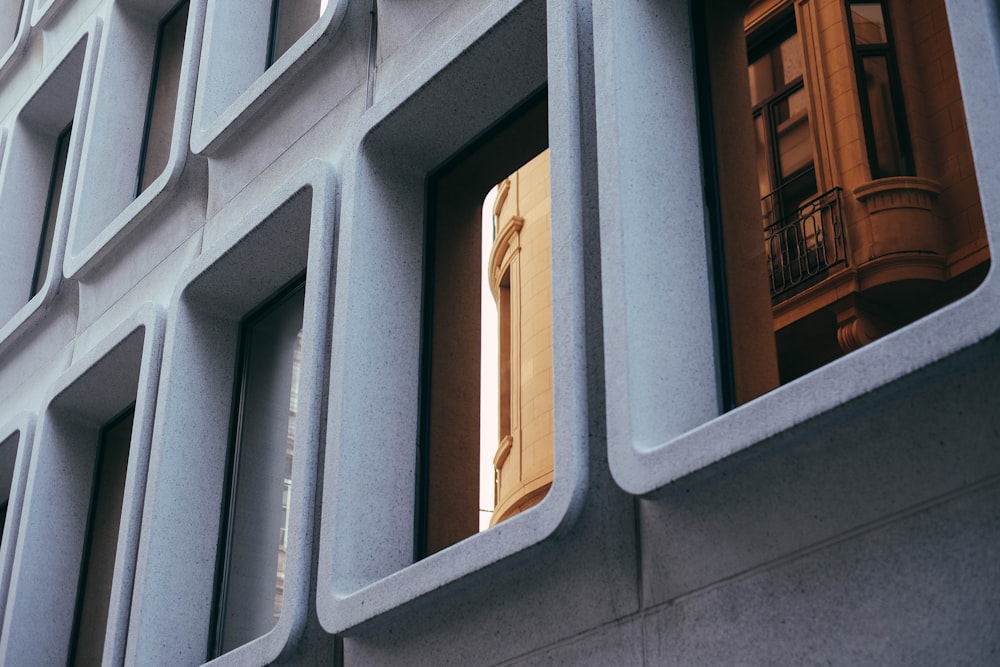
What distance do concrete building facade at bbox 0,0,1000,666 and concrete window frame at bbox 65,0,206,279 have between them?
37mm

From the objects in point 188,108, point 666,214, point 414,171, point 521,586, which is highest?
point 188,108

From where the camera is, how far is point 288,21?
44.3ft

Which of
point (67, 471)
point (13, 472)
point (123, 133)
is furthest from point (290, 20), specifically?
point (13, 472)

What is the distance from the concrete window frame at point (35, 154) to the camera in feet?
52.8

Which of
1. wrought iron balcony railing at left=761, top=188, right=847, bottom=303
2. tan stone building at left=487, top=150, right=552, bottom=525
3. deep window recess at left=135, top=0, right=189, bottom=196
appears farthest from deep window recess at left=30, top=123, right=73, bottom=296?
wrought iron balcony railing at left=761, top=188, right=847, bottom=303

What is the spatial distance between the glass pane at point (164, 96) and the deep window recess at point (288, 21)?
202 centimetres

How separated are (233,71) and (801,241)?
7.50 meters

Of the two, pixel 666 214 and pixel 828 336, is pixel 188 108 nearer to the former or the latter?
pixel 666 214

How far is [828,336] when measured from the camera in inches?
269

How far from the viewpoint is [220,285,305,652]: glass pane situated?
10.8 m

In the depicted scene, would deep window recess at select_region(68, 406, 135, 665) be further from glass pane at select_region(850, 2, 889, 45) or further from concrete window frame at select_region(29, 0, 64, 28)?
glass pane at select_region(850, 2, 889, 45)

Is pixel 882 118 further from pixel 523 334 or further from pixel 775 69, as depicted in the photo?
pixel 523 334

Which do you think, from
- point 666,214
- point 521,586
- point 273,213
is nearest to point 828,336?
point 666,214

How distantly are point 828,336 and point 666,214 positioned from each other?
1261 mm
